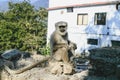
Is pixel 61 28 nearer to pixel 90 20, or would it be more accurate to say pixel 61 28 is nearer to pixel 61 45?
pixel 61 45

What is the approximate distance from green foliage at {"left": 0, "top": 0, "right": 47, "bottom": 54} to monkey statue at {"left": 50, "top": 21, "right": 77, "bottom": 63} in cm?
2440

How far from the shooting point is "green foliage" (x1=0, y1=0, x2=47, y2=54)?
33031 mm

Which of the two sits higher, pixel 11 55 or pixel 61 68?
pixel 11 55

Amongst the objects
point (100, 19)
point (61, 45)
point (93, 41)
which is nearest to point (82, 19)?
point (100, 19)

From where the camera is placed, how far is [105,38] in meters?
28.2

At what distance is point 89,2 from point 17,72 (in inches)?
844

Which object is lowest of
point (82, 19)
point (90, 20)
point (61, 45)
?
point (61, 45)

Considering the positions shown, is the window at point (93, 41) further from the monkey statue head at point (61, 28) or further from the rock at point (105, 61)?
the monkey statue head at point (61, 28)

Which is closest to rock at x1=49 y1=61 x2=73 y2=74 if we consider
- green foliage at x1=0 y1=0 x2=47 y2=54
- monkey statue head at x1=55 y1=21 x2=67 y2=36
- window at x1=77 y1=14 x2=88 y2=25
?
monkey statue head at x1=55 y1=21 x2=67 y2=36

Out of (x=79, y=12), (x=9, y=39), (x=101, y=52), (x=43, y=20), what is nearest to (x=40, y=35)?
(x=43, y=20)

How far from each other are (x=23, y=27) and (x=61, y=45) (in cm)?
2640

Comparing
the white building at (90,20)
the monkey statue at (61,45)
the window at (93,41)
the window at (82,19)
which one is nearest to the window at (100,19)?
the white building at (90,20)

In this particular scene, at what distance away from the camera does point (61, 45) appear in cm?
836

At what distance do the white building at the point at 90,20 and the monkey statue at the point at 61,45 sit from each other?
62.3 feet
